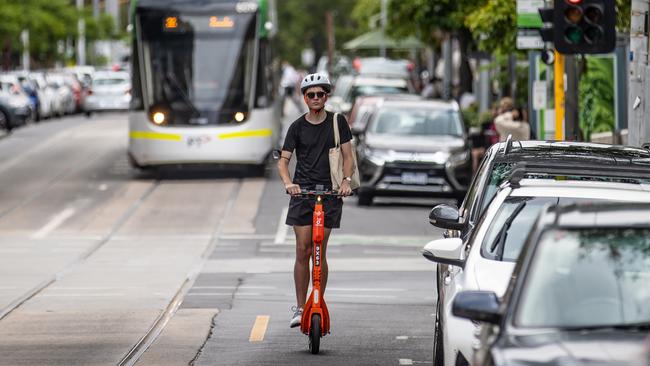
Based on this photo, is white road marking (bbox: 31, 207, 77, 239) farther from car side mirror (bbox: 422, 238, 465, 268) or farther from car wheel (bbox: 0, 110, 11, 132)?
car wheel (bbox: 0, 110, 11, 132)

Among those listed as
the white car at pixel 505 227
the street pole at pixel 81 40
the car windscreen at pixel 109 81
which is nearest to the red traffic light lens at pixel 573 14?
the white car at pixel 505 227

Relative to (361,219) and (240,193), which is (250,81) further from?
(361,219)

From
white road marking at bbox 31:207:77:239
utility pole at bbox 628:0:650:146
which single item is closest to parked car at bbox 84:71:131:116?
white road marking at bbox 31:207:77:239

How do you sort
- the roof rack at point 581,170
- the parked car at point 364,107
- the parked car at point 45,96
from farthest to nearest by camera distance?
the parked car at point 45,96 → the parked car at point 364,107 → the roof rack at point 581,170

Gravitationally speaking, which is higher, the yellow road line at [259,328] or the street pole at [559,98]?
the street pole at [559,98]

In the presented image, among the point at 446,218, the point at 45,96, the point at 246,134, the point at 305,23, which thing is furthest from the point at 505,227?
the point at 305,23

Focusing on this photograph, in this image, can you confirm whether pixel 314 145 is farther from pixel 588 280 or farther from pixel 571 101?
pixel 571 101

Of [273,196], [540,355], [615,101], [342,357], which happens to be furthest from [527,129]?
[540,355]

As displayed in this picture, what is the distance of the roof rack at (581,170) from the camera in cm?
976

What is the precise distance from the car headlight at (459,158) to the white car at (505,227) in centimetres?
1568

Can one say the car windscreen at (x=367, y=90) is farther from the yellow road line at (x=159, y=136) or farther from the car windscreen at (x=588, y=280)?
the car windscreen at (x=588, y=280)

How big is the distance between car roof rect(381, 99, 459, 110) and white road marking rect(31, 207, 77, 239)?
18.0 ft

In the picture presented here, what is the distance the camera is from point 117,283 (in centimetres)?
1655

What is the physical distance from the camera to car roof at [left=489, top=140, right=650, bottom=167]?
10359 millimetres
